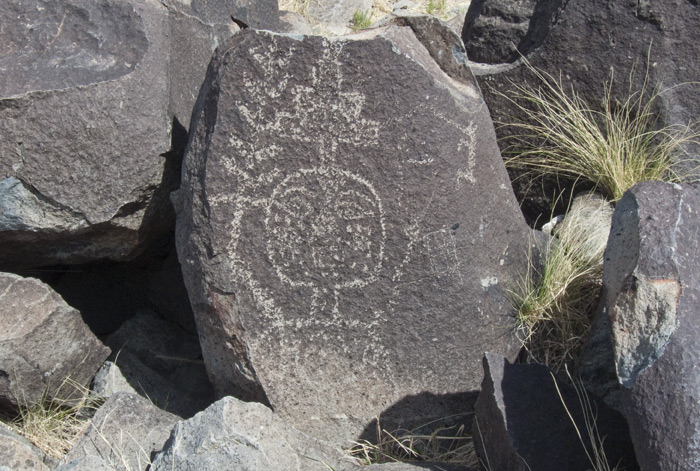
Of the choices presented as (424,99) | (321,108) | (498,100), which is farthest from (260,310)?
(498,100)

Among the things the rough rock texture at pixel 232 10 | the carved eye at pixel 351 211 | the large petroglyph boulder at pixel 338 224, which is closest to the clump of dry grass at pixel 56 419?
the large petroglyph boulder at pixel 338 224

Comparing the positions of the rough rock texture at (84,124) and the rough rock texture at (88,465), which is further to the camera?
the rough rock texture at (84,124)

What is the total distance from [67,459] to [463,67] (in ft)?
5.53

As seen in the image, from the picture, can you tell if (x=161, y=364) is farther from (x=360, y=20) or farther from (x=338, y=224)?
(x=360, y=20)

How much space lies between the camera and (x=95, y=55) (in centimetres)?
247

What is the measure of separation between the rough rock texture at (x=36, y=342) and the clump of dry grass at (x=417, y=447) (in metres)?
1.02

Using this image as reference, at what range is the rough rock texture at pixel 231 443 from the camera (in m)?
1.97

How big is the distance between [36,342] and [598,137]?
2.12 m

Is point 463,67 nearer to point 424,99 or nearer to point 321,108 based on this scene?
point 424,99

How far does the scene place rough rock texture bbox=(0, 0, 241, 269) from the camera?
2365 mm

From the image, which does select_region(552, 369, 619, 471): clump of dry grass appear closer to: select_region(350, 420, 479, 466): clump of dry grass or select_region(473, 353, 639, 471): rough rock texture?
select_region(473, 353, 639, 471): rough rock texture

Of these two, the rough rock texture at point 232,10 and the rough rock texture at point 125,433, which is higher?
the rough rock texture at point 232,10

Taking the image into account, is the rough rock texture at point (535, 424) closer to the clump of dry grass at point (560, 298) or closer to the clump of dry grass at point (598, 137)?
the clump of dry grass at point (560, 298)

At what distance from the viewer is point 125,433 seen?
2.32 m
